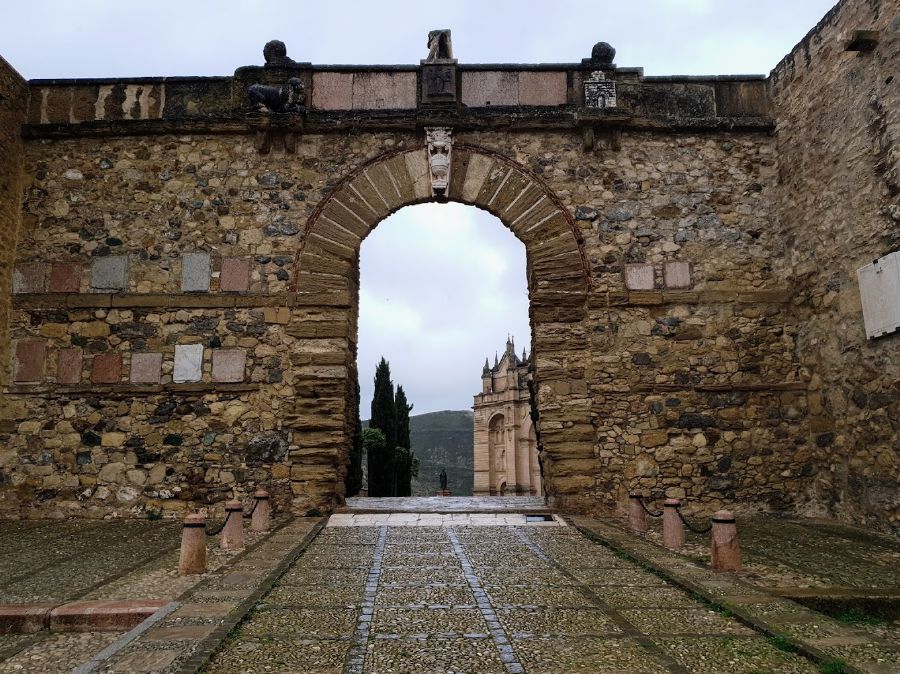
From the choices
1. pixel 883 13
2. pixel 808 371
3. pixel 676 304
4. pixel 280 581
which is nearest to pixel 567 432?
pixel 676 304

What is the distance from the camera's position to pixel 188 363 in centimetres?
798

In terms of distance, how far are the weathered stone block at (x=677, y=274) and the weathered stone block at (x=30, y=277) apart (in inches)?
295

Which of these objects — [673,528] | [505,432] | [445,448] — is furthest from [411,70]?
[445,448]

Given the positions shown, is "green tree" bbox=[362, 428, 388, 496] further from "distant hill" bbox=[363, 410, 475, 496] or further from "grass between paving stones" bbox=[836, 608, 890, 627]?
"distant hill" bbox=[363, 410, 475, 496]

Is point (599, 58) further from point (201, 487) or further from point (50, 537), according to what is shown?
point (50, 537)

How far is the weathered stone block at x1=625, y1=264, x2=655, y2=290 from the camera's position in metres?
8.17

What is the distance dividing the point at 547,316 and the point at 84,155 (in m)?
6.11

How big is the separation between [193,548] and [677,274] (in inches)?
241

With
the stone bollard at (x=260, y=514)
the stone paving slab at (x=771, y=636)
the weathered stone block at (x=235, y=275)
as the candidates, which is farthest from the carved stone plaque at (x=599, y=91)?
the stone bollard at (x=260, y=514)

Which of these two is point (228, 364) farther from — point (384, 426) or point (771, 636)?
point (384, 426)

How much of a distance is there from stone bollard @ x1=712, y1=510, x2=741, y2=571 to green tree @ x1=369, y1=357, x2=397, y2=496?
Result: 51.6 ft

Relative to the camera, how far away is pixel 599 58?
8672mm

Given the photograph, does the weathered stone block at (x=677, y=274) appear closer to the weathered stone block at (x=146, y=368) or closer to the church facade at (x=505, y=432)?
the weathered stone block at (x=146, y=368)

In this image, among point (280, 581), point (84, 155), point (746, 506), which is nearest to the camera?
point (280, 581)
